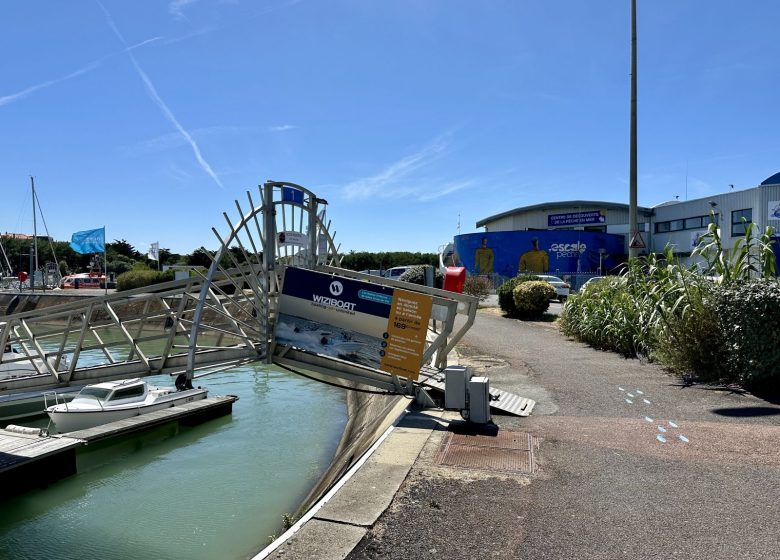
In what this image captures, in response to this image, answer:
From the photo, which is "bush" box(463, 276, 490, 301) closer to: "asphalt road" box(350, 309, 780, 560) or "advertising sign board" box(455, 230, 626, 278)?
"advertising sign board" box(455, 230, 626, 278)

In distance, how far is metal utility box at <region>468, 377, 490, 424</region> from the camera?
731 cm

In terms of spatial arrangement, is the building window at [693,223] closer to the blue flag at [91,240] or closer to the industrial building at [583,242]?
the industrial building at [583,242]

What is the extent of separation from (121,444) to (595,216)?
47.8 meters

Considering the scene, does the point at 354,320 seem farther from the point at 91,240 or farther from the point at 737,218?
the point at 91,240

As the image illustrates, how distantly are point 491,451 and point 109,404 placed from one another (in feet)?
34.3

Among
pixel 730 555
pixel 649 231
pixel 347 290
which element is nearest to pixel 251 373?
pixel 347 290

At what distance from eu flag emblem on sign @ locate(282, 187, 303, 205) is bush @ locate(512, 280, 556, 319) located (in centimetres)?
1359

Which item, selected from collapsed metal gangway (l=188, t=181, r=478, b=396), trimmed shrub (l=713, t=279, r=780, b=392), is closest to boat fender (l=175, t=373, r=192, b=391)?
collapsed metal gangway (l=188, t=181, r=478, b=396)

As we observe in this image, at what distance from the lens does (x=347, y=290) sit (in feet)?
28.3

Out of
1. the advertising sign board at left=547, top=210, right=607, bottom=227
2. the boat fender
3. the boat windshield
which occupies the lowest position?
the boat windshield

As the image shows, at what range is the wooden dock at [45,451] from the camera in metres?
9.32

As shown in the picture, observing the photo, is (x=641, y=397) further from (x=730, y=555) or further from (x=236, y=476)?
(x=236, y=476)

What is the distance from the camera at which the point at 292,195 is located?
9422 mm

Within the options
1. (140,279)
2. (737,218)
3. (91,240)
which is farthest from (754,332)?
(91,240)
